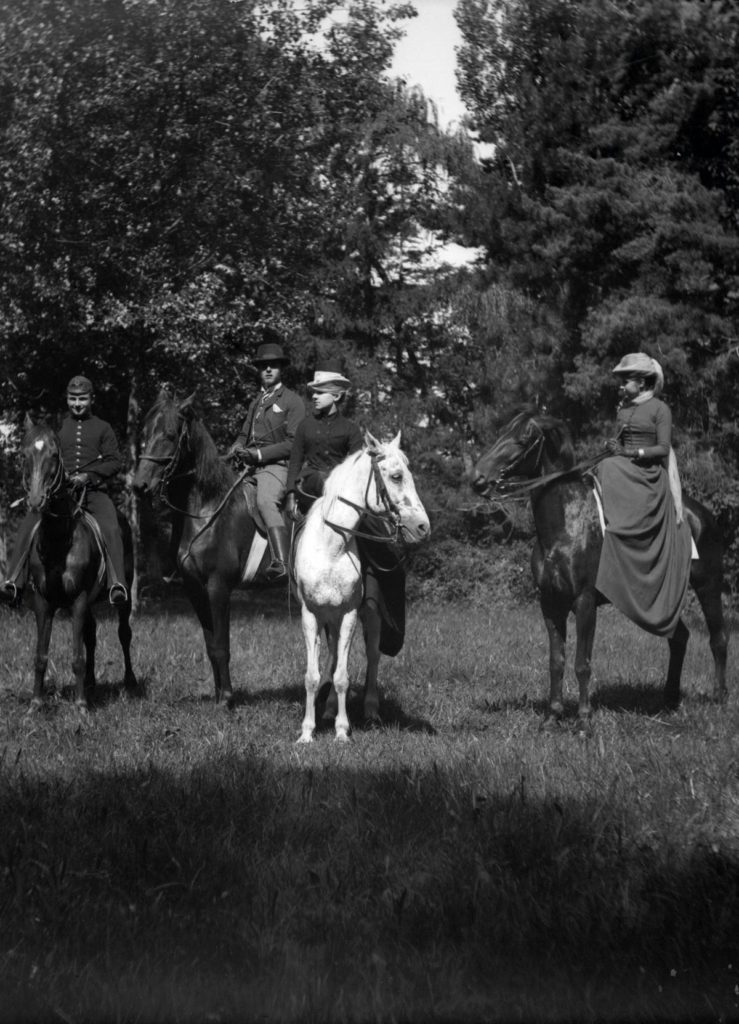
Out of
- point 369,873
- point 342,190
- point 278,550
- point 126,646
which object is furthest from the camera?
point 342,190

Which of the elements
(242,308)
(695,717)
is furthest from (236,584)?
(242,308)

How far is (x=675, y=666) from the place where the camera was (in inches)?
490

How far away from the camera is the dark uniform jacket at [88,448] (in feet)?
40.7

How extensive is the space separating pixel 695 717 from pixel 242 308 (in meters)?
16.3

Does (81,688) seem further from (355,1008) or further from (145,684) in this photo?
(355,1008)

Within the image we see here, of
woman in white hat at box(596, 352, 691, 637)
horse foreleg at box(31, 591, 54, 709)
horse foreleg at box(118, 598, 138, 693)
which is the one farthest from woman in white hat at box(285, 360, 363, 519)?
horse foreleg at box(118, 598, 138, 693)

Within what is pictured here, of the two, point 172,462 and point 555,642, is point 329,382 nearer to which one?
point 172,462

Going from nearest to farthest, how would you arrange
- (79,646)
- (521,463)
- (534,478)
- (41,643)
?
(521,463) < (534,478) < (79,646) < (41,643)

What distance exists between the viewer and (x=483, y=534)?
3269 centimetres

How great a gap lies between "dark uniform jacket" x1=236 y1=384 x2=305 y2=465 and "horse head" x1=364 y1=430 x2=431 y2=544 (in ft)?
8.40

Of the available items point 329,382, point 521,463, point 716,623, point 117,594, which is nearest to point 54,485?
point 117,594

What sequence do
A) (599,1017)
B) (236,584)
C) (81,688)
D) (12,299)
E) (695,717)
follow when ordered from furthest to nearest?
(12,299) < (236,584) < (81,688) < (695,717) < (599,1017)

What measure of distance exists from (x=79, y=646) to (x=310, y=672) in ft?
8.83

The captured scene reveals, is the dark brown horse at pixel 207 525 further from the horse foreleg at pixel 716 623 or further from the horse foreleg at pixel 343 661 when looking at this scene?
the horse foreleg at pixel 716 623
